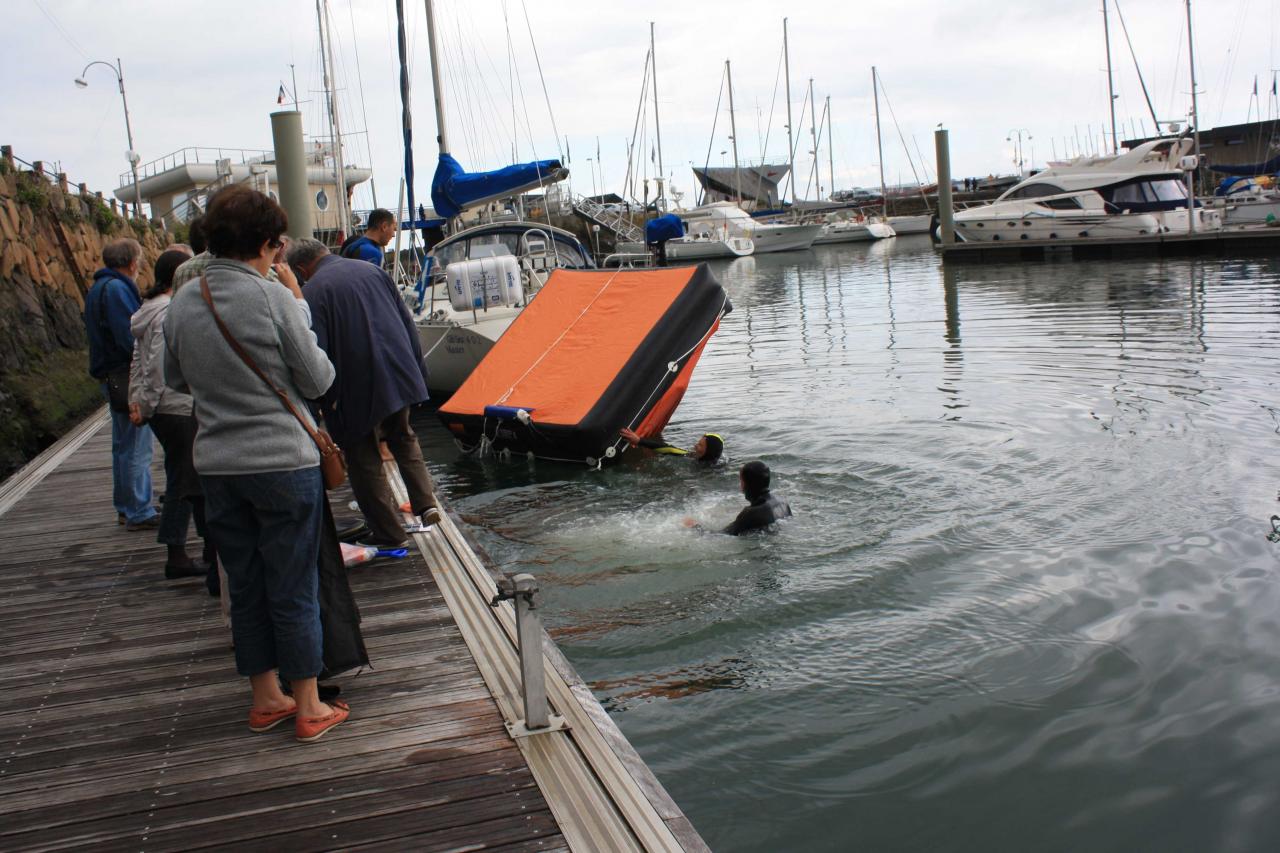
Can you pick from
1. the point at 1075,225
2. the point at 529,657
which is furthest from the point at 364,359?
the point at 1075,225

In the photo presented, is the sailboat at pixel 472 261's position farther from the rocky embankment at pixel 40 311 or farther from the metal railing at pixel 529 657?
the metal railing at pixel 529 657

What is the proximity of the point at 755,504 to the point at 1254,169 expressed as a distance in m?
63.0

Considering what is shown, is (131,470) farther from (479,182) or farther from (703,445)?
(479,182)

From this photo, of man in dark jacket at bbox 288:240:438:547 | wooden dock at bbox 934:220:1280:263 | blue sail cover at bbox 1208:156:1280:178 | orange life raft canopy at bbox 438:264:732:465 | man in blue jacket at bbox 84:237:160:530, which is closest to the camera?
man in dark jacket at bbox 288:240:438:547

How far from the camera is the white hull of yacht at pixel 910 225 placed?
2827 inches

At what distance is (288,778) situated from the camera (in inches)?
141

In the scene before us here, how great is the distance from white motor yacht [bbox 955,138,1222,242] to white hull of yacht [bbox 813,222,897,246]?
82.0ft

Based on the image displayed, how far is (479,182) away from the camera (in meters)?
17.5

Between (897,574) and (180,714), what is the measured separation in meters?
4.59

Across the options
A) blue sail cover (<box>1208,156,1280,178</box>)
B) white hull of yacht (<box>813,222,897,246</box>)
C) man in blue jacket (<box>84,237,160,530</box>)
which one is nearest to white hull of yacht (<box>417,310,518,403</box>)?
man in blue jacket (<box>84,237,160,530</box>)

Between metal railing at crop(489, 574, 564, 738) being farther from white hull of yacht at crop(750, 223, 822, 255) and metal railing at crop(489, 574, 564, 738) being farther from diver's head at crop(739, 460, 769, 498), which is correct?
white hull of yacht at crop(750, 223, 822, 255)

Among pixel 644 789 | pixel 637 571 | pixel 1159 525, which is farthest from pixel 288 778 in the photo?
pixel 1159 525

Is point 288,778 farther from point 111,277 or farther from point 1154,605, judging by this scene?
point 1154,605

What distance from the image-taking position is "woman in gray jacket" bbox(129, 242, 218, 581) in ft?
17.8
